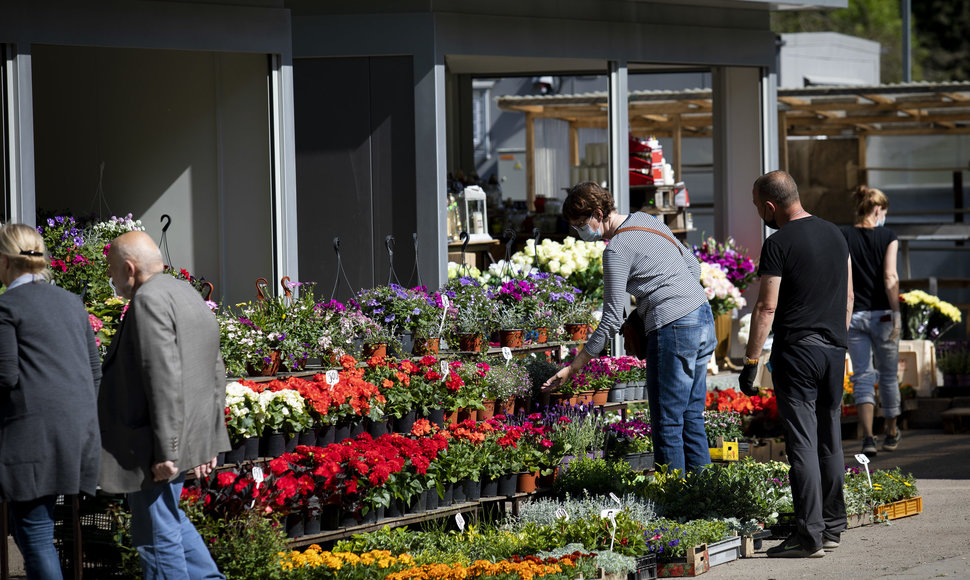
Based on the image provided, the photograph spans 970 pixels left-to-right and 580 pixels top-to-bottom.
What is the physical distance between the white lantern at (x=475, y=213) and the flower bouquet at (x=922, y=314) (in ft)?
11.7

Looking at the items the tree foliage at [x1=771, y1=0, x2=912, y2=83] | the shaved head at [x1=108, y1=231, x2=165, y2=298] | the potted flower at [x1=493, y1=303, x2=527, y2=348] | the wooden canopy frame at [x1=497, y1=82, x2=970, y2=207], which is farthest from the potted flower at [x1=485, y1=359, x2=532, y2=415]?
the tree foliage at [x1=771, y1=0, x2=912, y2=83]

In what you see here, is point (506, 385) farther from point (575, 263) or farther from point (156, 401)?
point (156, 401)

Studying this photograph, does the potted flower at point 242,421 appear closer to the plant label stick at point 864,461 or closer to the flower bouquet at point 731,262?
the plant label stick at point 864,461

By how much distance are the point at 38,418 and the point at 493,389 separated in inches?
119

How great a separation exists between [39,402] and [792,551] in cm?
333

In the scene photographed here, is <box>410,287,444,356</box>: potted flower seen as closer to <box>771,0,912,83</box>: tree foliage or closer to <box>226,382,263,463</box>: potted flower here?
<box>226,382,263,463</box>: potted flower

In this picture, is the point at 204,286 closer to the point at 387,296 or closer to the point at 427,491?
the point at 387,296

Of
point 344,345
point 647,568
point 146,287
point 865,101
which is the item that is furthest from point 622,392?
point 865,101

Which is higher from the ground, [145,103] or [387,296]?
[145,103]

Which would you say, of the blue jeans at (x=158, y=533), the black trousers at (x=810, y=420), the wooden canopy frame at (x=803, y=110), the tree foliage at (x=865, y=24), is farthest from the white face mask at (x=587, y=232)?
the tree foliage at (x=865, y=24)

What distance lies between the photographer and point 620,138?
385 inches

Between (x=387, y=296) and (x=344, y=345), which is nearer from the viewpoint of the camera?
(x=344, y=345)

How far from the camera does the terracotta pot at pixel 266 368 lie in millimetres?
6348

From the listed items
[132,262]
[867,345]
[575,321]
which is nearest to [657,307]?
[575,321]
